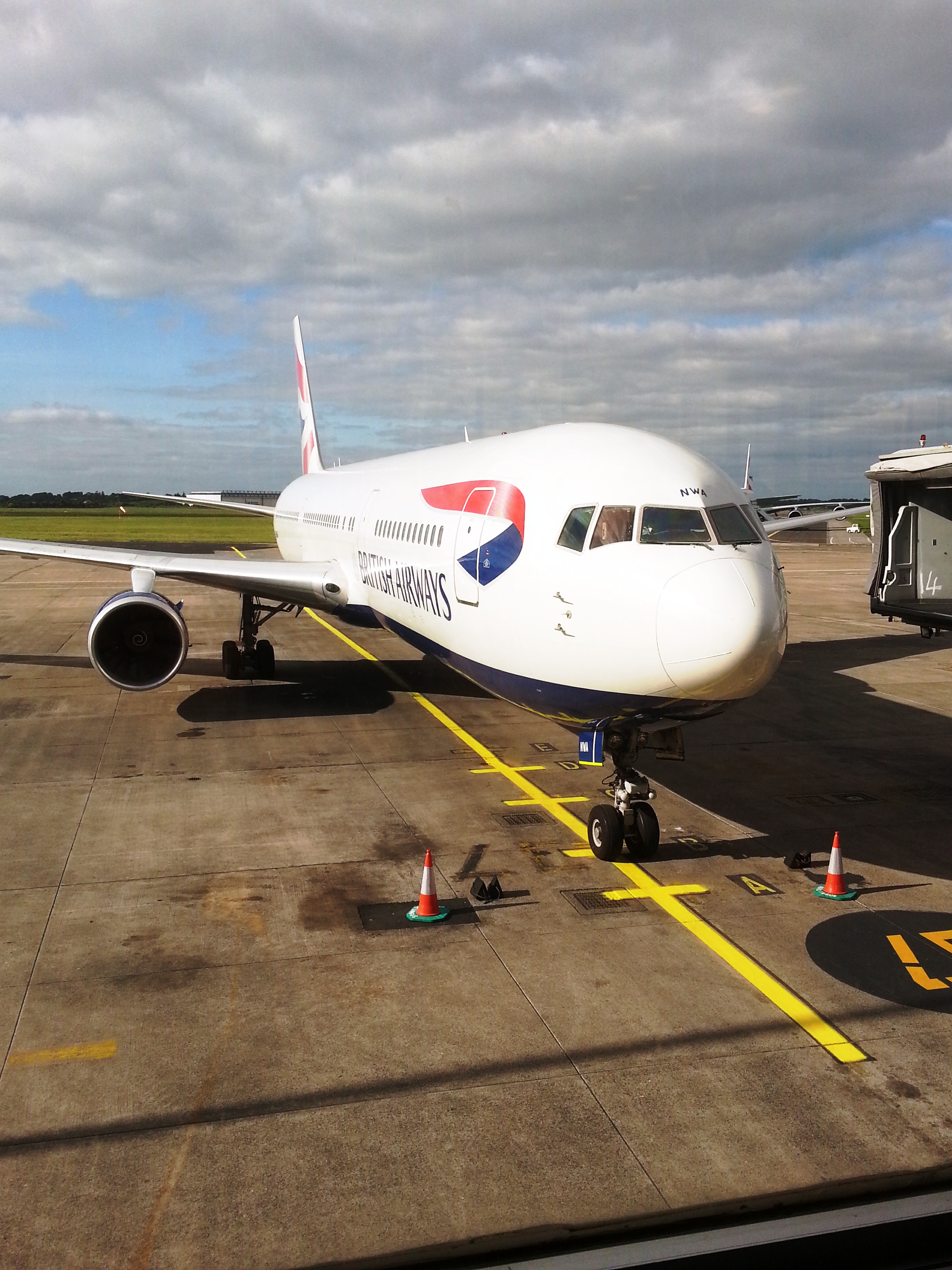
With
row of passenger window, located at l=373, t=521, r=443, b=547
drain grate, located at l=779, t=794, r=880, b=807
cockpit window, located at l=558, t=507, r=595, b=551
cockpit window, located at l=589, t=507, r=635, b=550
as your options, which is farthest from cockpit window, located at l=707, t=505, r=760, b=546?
drain grate, located at l=779, t=794, r=880, b=807

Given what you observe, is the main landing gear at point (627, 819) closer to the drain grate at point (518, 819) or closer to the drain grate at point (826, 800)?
the drain grate at point (518, 819)

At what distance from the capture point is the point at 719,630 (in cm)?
778

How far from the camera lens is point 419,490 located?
14742 mm

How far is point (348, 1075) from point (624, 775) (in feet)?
14.8

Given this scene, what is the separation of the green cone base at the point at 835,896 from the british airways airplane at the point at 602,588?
167 centimetres

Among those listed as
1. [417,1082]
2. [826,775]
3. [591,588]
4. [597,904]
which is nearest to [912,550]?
[826,775]

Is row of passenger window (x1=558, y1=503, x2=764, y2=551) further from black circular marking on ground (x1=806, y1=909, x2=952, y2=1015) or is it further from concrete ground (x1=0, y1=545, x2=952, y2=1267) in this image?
black circular marking on ground (x1=806, y1=909, x2=952, y2=1015)

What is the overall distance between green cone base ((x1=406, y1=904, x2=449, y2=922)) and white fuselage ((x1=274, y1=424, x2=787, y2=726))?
7.53 feet

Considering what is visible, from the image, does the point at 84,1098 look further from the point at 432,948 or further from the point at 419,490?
the point at 419,490

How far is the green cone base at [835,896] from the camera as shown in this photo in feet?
29.4

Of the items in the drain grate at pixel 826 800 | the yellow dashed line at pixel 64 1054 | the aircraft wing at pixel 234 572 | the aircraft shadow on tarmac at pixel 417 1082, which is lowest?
the aircraft shadow on tarmac at pixel 417 1082

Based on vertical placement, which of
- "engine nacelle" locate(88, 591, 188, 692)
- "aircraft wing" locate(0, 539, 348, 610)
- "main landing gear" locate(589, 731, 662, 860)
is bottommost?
"main landing gear" locate(589, 731, 662, 860)

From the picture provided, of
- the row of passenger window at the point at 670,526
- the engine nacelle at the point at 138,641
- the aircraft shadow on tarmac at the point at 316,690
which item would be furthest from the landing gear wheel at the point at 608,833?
the engine nacelle at the point at 138,641

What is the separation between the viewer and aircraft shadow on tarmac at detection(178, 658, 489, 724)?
17156 mm
